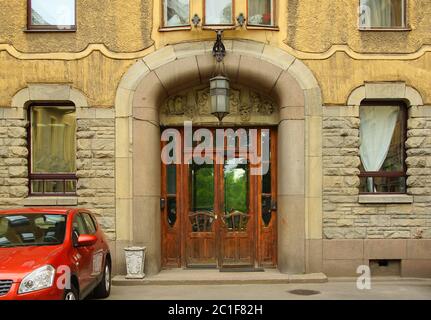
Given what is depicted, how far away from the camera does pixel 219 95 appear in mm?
11422

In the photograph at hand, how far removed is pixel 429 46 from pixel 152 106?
5.87 metres

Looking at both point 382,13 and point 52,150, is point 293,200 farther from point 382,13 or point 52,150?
point 52,150

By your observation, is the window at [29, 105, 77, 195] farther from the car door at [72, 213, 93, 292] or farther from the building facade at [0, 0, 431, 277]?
the car door at [72, 213, 93, 292]

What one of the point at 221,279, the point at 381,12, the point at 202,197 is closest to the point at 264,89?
the point at 202,197

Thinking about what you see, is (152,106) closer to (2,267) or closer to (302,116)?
(302,116)

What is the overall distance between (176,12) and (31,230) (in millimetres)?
6150

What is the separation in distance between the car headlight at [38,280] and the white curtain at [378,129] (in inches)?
300

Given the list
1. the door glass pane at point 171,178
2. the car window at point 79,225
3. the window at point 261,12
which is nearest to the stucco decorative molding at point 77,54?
the window at point 261,12

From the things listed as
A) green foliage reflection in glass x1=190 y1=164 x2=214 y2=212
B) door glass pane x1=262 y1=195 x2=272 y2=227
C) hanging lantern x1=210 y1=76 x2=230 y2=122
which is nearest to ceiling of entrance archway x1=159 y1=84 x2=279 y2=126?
green foliage reflection in glass x1=190 y1=164 x2=214 y2=212

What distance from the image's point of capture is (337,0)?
12086 millimetres

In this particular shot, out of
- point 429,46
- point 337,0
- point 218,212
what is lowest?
point 218,212

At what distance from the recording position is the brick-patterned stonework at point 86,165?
11859 mm

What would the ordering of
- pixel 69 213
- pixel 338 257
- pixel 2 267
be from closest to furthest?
pixel 2 267, pixel 69 213, pixel 338 257

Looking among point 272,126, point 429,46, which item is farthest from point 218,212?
point 429,46
